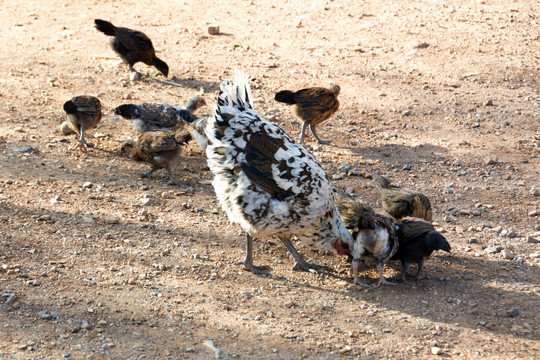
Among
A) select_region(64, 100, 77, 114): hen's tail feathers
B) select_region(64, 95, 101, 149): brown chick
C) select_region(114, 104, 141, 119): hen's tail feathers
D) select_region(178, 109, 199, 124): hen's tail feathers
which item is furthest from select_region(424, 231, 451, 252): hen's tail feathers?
select_region(64, 100, 77, 114): hen's tail feathers

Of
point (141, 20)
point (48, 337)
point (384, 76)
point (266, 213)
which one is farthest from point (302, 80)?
point (48, 337)

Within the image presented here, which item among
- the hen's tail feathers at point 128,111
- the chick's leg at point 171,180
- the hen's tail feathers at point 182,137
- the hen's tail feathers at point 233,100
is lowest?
the chick's leg at point 171,180

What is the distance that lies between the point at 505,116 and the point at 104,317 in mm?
7200

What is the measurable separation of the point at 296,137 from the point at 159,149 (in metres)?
2.48

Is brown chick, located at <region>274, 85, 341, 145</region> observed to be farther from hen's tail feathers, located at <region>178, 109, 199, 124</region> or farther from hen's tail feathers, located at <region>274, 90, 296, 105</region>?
hen's tail feathers, located at <region>178, 109, 199, 124</region>

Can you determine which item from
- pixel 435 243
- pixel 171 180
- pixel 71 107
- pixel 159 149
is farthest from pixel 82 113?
pixel 435 243

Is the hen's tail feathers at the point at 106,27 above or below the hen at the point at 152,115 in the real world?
above

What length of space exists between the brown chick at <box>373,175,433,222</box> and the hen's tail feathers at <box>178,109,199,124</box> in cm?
310

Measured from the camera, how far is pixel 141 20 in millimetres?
13484

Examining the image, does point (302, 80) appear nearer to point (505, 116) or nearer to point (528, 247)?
point (505, 116)

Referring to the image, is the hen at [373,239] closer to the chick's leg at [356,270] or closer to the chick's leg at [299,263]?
the chick's leg at [356,270]

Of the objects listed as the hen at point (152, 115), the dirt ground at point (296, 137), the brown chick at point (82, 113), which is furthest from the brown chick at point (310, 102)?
the brown chick at point (82, 113)

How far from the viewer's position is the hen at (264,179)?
19.8 ft

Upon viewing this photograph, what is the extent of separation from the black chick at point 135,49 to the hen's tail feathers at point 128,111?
85.6 inches
